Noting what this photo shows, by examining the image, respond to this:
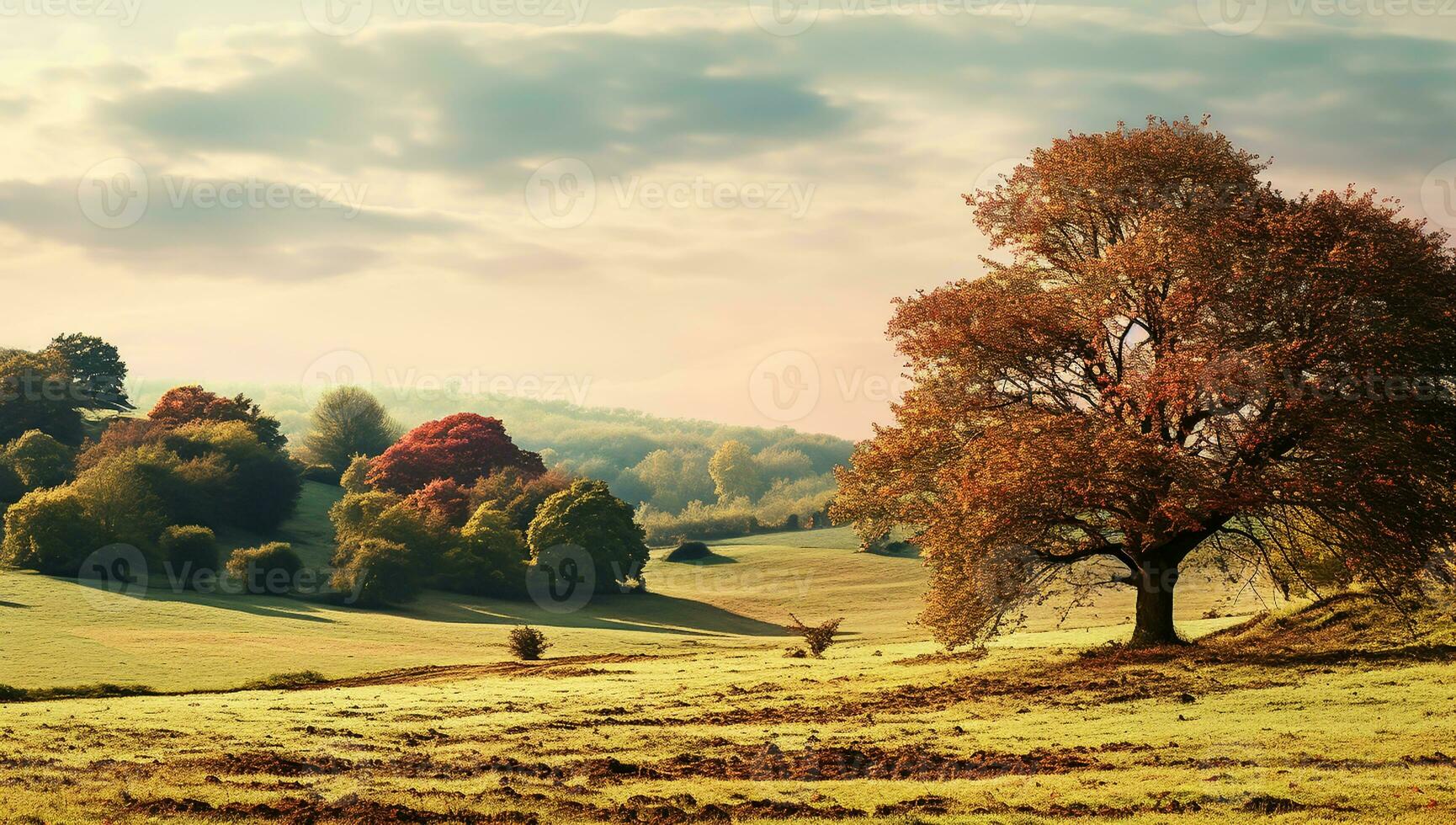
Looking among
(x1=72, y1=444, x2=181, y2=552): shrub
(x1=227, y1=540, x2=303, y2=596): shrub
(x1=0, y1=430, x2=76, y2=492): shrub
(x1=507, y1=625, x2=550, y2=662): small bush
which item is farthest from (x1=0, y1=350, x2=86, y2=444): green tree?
(x1=507, y1=625, x2=550, y2=662): small bush

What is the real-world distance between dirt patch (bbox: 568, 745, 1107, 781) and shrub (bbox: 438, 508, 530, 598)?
76331 millimetres

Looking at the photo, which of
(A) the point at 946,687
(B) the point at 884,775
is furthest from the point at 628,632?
(B) the point at 884,775

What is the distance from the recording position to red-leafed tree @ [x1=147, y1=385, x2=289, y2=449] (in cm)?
12400

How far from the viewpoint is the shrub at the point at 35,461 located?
332 feet

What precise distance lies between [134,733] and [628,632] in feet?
159

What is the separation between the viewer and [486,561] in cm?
9719

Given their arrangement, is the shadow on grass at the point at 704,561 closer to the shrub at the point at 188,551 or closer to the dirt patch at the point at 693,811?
the shrub at the point at 188,551

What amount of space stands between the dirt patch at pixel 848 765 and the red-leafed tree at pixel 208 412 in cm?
11051

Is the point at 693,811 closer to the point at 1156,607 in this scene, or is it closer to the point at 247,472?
the point at 1156,607

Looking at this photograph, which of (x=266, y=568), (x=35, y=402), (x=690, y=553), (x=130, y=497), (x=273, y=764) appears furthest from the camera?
(x=690, y=553)

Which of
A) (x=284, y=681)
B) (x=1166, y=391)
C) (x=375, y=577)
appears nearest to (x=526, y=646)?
(x=284, y=681)

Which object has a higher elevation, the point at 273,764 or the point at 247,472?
the point at 247,472

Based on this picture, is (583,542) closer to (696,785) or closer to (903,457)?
(903,457)

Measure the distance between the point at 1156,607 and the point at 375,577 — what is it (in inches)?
2527
